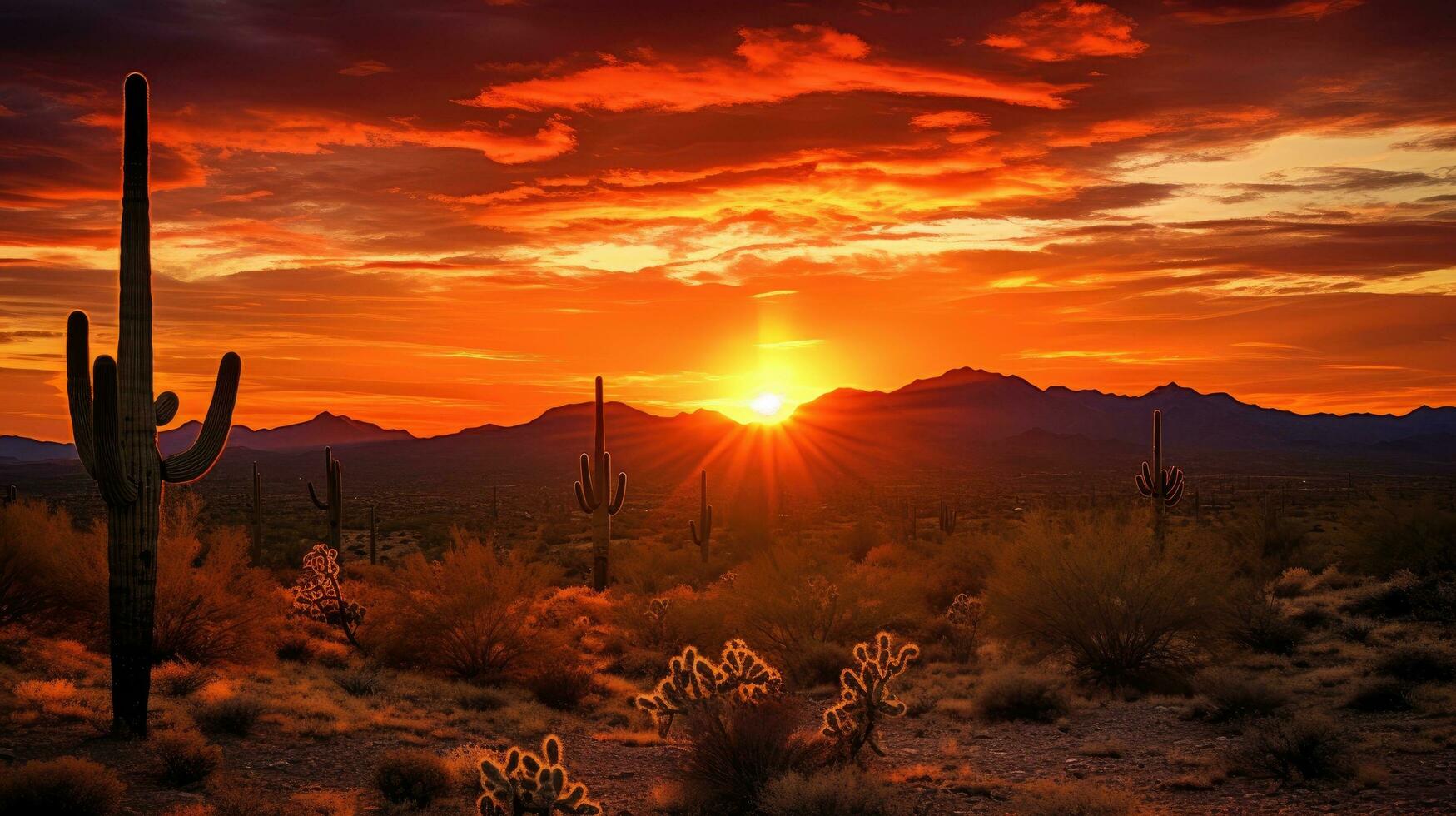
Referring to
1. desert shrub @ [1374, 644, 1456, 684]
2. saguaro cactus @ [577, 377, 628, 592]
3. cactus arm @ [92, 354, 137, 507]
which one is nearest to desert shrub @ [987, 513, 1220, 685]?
desert shrub @ [1374, 644, 1456, 684]

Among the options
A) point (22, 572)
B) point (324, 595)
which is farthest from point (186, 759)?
point (324, 595)

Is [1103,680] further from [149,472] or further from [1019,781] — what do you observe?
[149,472]

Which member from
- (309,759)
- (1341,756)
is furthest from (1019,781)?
(309,759)

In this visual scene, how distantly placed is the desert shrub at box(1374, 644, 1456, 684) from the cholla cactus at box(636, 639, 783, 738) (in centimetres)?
1040

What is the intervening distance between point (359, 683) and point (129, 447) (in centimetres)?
692

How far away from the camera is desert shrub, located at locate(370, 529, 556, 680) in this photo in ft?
70.7

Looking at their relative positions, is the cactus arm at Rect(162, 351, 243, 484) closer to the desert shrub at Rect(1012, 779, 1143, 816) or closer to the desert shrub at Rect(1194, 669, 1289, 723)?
the desert shrub at Rect(1012, 779, 1143, 816)

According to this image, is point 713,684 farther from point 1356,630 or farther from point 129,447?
point 1356,630

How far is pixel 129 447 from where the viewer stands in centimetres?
1384

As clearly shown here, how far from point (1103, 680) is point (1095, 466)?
155000 millimetres

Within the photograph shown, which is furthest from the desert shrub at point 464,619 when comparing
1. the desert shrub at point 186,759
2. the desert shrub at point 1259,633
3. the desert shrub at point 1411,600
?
the desert shrub at point 1411,600

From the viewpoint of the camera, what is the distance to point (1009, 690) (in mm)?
17750

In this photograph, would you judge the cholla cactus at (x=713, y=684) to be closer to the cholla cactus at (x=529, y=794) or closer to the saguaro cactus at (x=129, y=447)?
the cholla cactus at (x=529, y=794)

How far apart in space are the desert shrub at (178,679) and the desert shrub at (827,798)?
9356 mm
